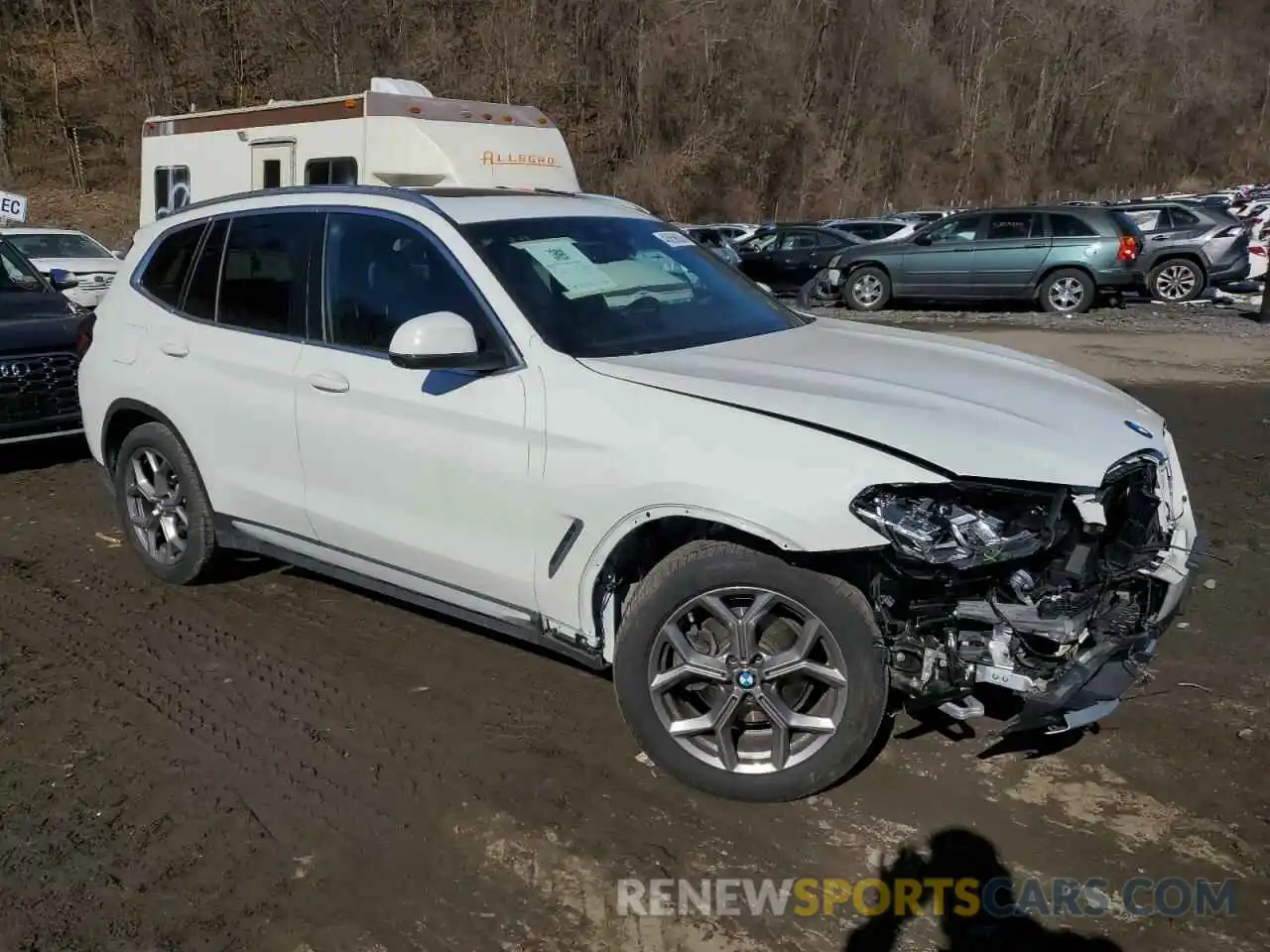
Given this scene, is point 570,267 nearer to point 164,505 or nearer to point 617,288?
point 617,288

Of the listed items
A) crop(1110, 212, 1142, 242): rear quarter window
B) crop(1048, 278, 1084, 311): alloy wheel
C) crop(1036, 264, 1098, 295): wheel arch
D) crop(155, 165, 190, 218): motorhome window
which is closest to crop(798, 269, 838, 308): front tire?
crop(1036, 264, 1098, 295): wheel arch

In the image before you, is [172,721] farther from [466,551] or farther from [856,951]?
[856,951]

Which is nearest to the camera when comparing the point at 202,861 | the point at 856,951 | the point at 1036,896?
the point at 856,951

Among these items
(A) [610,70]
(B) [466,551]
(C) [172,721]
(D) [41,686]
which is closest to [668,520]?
(B) [466,551]

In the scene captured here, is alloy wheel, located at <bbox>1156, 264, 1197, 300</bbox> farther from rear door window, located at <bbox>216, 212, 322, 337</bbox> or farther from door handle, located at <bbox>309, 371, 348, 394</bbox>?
door handle, located at <bbox>309, 371, 348, 394</bbox>

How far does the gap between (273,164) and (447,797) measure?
10534 millimetres

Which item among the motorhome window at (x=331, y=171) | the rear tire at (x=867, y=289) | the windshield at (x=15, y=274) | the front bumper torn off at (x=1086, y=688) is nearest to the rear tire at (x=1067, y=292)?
the rear tire at (x=867, y=289)

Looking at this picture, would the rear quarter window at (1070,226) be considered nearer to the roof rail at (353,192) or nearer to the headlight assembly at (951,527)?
the roof rail at (353,192)

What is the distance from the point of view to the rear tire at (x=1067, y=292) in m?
16.2

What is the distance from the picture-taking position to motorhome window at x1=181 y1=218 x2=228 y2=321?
4.77 meters

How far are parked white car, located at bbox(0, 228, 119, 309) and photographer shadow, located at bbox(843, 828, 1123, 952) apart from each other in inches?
505

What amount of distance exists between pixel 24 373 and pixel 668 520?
565 cm

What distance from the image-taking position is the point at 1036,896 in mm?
2906

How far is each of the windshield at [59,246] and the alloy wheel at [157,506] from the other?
10545 mm
